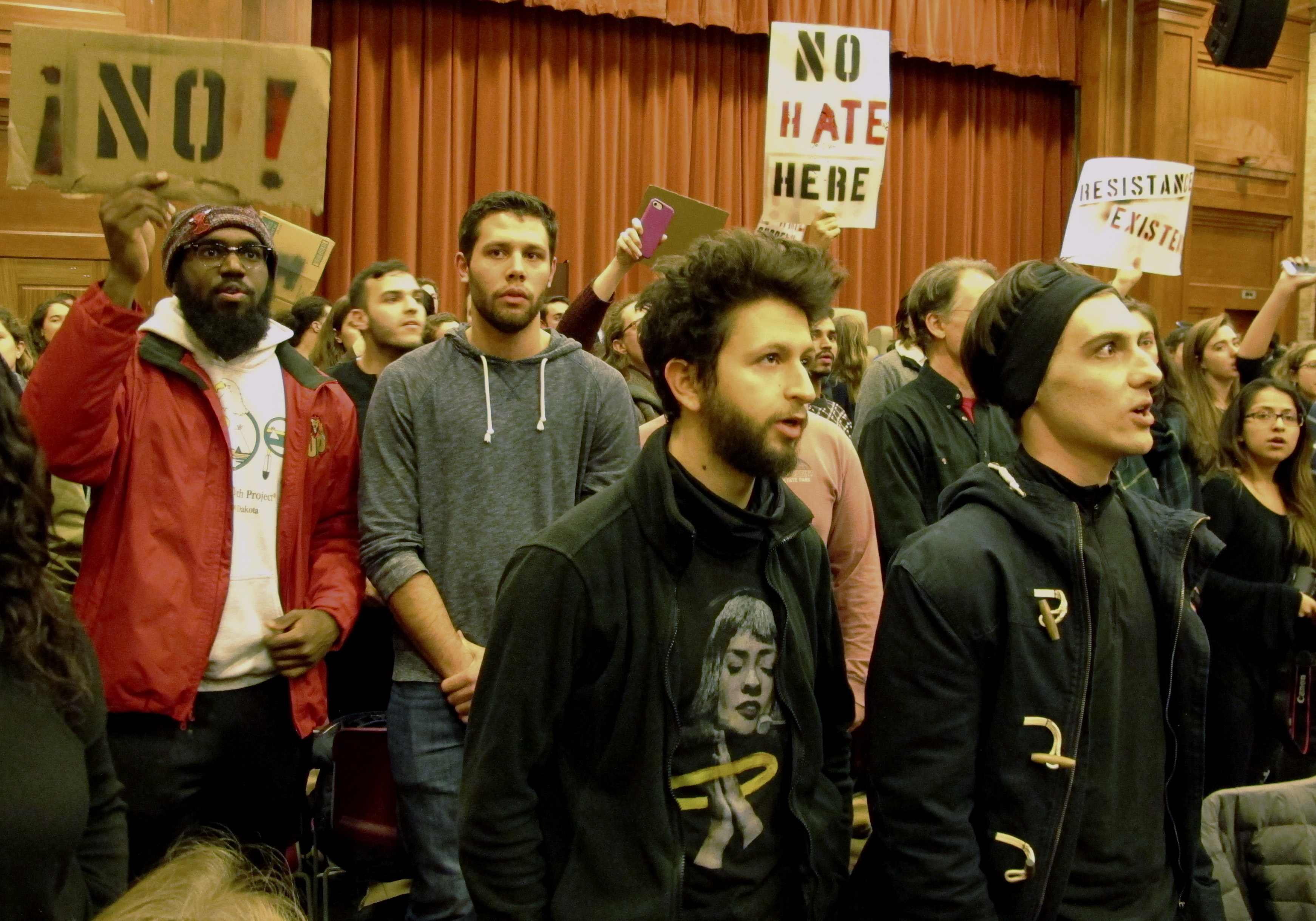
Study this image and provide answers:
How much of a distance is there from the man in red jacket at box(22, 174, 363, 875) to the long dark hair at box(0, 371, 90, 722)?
0.72 meters

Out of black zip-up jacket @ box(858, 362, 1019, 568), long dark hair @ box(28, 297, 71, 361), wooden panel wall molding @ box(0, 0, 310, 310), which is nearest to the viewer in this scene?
black zip-up jacket @ box(858, 362, 1019, 568)

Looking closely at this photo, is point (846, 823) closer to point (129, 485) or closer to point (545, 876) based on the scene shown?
point (545, 876)

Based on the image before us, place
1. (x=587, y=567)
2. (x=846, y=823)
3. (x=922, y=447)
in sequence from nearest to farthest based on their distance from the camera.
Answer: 1. (x=587, y=567)
2. (x=846, y=823)
3. (x=922, y=447)

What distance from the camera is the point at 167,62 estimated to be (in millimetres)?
2217

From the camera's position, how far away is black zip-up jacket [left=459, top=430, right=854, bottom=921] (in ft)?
5.13

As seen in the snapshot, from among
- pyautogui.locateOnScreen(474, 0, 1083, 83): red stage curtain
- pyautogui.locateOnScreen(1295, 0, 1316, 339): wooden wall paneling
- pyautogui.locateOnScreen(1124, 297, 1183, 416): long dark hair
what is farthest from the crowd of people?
pyautogui.locateOnScreen(1295, 0, 1316, 339): wooden wall paneling

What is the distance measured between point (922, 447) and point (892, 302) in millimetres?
6305

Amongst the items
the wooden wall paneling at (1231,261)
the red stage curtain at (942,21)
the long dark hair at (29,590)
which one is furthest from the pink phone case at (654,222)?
the wooden wall paneling at (1231,261)

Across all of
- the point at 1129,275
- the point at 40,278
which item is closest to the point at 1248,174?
the point at 1129,275

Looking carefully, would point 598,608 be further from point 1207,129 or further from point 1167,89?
point 1207,129

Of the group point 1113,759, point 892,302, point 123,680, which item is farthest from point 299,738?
point 892,302

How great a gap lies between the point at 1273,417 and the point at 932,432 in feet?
4.71

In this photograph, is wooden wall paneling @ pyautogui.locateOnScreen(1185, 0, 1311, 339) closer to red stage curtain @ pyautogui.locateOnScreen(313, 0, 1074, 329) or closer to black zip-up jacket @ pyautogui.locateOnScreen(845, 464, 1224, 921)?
red stage curtain @ pyautogui.locateOnScreen(313, 0, 1074, 329)

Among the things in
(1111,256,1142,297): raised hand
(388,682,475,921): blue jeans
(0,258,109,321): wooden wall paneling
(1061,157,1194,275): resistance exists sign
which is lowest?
(388,682,475,921): blue jeans
